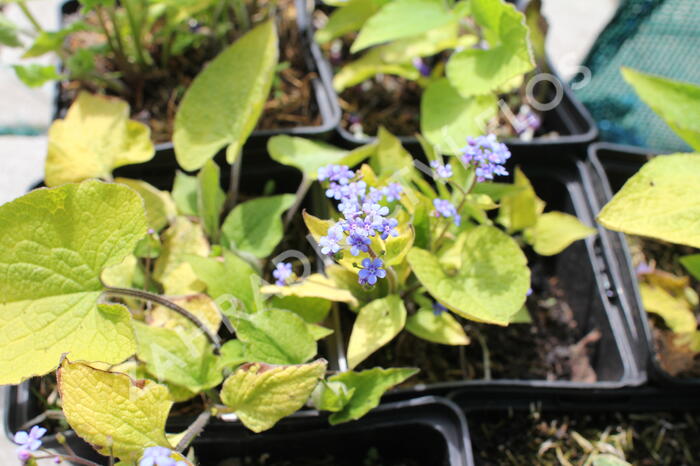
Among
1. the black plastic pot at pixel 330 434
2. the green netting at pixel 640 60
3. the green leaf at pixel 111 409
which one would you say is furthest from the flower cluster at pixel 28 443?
the green netting at pixel 640 60

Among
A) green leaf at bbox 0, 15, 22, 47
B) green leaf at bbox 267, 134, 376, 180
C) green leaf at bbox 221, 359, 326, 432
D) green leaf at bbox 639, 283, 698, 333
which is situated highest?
green leaf at bbox 0, 15, 22, 47

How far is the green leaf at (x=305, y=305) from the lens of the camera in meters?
0.91

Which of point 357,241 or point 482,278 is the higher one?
point 357,241

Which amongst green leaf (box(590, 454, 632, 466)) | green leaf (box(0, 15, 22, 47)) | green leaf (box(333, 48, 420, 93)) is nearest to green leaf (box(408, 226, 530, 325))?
green leaf (box(590, 454, 632, 466))

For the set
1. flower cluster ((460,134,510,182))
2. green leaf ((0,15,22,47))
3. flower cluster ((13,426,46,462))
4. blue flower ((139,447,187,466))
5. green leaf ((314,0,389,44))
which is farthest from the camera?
green leaf ((314,0,389,44))

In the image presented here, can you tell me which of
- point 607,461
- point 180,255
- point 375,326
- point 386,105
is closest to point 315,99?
point 386,105

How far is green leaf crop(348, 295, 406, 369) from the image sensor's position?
84 centimetres

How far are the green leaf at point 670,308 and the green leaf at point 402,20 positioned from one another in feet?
1.84

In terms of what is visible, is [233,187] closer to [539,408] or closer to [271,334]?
[271,334]

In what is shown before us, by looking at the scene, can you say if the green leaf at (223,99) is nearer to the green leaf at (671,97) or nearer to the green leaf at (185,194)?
the green leaf at (185,194)

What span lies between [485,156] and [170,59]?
0.80m

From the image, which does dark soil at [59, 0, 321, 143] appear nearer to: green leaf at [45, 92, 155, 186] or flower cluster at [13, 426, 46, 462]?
green leaf at [45, 92, 155, 186]

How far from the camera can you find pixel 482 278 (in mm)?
852

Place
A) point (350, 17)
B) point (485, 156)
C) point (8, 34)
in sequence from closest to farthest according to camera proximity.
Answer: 1. point (485, 156)
2. point (8, 34)
3. point (350, 17)
